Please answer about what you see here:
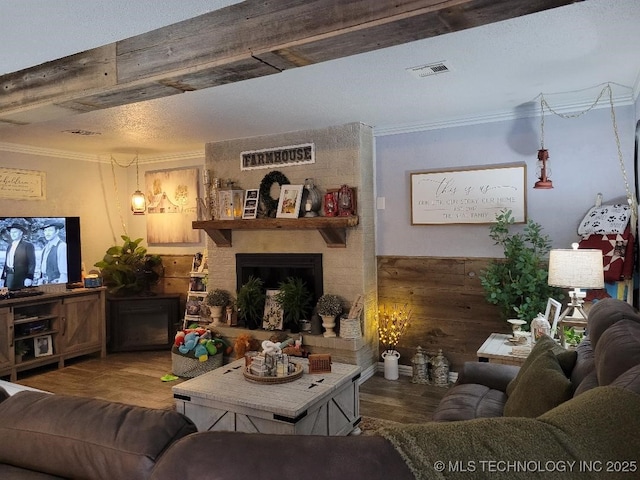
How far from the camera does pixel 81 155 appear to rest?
5.40 m

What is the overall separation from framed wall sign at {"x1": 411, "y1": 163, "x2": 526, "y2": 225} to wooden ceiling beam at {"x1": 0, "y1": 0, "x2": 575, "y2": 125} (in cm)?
243

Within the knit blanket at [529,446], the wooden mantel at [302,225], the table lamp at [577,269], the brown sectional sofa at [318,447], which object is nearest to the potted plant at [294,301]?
the wooden mantel at [302,225]

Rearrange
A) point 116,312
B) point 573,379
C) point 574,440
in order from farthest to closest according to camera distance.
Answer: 1. point 116,312
2. point 573,379
3. point 574,440

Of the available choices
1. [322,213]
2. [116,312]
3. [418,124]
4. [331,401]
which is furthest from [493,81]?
[116,312]

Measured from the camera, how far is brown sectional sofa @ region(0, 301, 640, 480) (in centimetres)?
78

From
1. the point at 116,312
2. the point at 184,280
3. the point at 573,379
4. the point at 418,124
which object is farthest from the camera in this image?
the point at 184,280

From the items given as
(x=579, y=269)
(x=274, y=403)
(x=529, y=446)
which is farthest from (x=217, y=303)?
(x=529, y=446)

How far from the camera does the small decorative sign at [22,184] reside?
4723mm

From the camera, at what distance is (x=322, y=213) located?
171 inches

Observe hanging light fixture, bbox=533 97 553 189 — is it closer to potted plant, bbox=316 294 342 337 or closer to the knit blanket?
potted plant, bbox=316 294 342 337

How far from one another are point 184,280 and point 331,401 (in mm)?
3299

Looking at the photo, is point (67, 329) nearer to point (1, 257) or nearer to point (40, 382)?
point (40, 382)

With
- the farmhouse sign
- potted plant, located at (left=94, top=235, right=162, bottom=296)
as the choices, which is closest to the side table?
the farmhouse sign

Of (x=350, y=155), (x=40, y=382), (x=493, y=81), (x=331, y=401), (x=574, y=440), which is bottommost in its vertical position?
(x=40, y=382)
